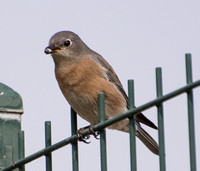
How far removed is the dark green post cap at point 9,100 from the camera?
4.96m

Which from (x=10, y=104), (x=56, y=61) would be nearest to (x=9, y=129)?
(x=10, y=104)

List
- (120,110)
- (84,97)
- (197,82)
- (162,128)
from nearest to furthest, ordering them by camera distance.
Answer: (197,82)
(162,128)
(84,97)
(120,110)

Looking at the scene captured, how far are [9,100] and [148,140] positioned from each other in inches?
102

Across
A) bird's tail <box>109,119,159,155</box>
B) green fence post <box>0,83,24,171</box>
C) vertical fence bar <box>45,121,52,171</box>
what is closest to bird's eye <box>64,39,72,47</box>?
bird's tail <box>109,119,159,155</box>

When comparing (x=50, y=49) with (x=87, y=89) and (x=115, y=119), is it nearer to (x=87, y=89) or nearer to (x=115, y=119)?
(x=87, y=89)

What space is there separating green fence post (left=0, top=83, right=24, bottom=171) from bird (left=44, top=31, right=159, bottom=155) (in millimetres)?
1576

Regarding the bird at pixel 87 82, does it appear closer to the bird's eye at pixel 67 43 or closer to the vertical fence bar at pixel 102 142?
the bird's eye at pixel 67 43

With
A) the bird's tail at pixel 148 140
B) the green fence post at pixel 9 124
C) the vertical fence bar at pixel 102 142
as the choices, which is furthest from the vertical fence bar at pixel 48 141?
the bird's tail at pixel 148 140

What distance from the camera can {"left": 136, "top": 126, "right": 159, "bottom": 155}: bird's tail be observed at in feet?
22.9

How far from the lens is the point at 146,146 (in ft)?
22.9

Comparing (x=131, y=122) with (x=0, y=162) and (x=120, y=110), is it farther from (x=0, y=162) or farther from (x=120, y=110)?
(x=120, y=110)

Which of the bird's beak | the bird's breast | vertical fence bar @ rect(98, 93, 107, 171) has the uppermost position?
the bird's beak

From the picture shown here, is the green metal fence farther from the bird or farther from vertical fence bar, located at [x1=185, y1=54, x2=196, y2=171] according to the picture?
the bird

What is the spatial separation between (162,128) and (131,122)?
0.24m
